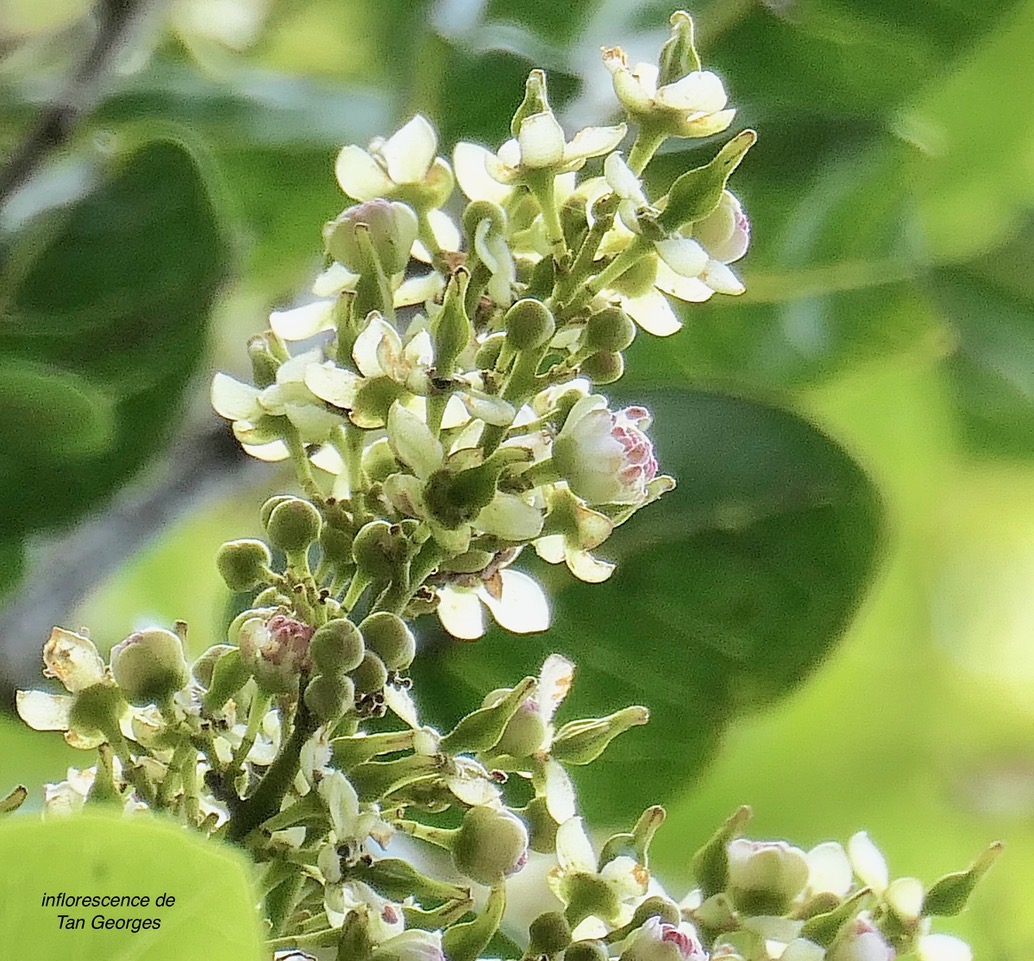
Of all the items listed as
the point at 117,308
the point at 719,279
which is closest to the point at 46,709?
the point at 719,279

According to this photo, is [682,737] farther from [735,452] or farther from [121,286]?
[121,286]

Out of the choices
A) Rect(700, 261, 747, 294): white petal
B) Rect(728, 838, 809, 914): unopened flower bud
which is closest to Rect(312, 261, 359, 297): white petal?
Rect(700, 261, 747, 294): white petal

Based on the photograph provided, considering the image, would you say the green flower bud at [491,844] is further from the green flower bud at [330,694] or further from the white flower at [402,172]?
the white flower at [402,172]

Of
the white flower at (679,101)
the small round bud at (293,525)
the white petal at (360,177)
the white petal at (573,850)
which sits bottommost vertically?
the white petal at (573,850)

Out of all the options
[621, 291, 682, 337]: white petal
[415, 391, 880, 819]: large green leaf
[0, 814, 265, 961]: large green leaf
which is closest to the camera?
[0, 814, 265, 961]: large green leaf

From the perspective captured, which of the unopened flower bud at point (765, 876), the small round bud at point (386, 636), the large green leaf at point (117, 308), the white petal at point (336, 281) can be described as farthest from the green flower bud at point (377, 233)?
the large green leaf at point (117, 308)

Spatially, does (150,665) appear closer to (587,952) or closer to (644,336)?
(587,952)

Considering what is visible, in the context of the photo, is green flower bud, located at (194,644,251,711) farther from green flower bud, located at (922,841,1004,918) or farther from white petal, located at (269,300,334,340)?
green flower bud, located at (922,841,1004,918)
